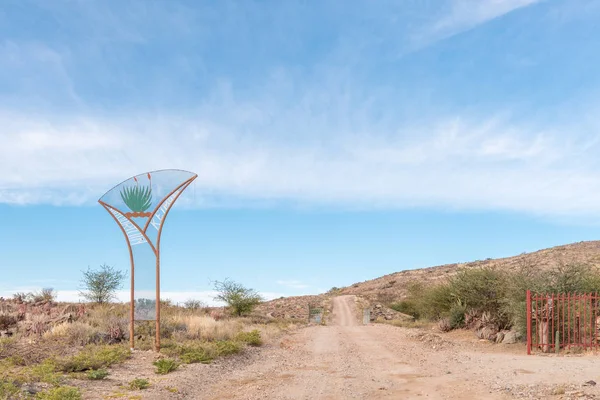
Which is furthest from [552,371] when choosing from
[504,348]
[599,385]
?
[504,348]

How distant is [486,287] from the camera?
2708cm

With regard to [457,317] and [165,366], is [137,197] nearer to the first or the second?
[165,366]

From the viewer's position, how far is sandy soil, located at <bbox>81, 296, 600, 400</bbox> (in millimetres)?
11180

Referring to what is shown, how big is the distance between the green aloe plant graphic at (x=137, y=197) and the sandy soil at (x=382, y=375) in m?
4.89

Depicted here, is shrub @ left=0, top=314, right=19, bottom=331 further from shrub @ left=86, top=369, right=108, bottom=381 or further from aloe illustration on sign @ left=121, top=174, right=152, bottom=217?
shrub @ left=86, top=369, right=108, bottom=381

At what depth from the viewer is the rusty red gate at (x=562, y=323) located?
1900cm

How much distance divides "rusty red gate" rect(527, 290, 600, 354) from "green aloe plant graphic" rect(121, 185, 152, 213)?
13388 mm

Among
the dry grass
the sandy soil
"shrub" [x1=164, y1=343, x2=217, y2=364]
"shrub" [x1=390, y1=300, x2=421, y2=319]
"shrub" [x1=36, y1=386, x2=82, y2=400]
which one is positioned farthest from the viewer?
"shrub" [x1=390, y1=300, x2=421, y2=319]

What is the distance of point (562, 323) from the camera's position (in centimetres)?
1964

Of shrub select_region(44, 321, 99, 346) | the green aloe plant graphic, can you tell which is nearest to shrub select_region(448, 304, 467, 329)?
shrub select_region(44, 321, 99, 346)

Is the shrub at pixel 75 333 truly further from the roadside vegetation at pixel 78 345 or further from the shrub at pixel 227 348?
the shrub at pixel 227 348

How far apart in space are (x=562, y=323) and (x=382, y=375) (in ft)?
31.1

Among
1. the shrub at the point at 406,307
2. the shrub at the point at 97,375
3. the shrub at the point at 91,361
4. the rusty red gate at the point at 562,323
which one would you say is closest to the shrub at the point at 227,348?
the shrub at the point at 91,361

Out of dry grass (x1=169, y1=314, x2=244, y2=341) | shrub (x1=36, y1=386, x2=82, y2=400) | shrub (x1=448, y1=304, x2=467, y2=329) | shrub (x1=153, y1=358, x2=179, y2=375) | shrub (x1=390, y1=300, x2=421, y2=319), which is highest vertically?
shrub (x1=36, y1=386, x2=82, y2=400)
